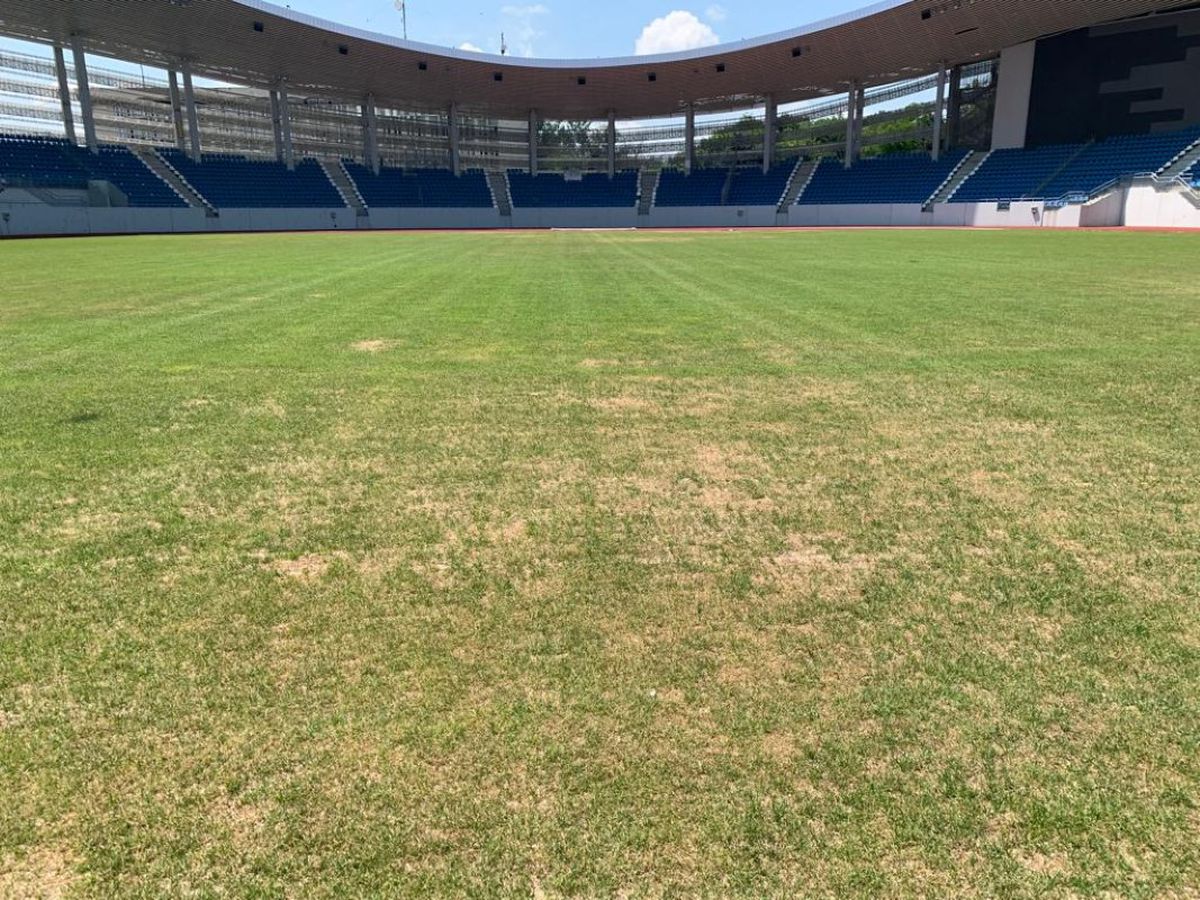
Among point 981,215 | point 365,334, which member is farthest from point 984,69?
point 365,334

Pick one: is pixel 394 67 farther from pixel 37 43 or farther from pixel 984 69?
pixel 984 69

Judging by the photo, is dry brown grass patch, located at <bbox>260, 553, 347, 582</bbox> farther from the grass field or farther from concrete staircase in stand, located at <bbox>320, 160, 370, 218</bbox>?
concrete staircase in stand, located at <bbox>320, 160, 370, 218</bbox>

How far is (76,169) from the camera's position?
45469mm

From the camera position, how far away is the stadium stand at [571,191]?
66.0 meters

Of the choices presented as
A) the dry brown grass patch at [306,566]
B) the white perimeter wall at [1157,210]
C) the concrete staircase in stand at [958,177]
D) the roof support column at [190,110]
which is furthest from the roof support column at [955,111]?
the dry brown grass patch at [306,566]

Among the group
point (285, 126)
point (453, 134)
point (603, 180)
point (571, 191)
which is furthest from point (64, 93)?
point (603, 180)

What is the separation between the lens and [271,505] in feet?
13.1

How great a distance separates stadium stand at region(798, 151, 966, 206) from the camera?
5184 cm

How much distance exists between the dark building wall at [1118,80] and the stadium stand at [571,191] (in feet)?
107

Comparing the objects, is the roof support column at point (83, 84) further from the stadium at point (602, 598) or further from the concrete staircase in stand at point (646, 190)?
the stadium at point (602, 598)

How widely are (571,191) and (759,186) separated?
1696 cm

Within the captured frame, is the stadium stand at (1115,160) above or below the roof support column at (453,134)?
below

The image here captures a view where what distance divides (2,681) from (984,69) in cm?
6285

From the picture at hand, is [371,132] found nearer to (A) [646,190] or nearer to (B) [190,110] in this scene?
(B) [190,110]
